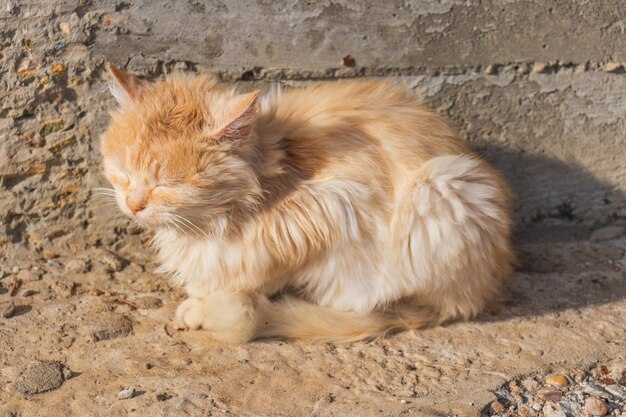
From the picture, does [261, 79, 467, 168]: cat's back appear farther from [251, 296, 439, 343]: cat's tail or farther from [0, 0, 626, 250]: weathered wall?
[251, 296, 439, 343]: cat's tail

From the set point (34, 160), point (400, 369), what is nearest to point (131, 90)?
point (34, 160)

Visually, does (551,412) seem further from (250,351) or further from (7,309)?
(7,309)

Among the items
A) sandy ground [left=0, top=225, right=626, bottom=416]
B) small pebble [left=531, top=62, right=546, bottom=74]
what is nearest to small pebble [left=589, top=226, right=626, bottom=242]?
sandy ground [left=0, top=225, right=626, bottom=416]

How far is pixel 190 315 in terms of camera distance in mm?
3055

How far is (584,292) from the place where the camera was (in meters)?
3.44

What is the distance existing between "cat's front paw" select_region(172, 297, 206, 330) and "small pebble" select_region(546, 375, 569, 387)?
4.38ft

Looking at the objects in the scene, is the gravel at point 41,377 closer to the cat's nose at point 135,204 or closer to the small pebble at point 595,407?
the cat's nose at point 135,204

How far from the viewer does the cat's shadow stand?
350 centimetres

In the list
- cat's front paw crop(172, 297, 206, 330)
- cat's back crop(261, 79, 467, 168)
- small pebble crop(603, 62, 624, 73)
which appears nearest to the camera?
cat's back crop(261, 79, 467, 168)

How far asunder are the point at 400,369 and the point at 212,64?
5.01ft

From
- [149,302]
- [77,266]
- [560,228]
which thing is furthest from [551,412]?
[77,266]

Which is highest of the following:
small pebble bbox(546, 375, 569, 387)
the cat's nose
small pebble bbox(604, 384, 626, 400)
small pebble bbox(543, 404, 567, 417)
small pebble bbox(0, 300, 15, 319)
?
the cat's nose

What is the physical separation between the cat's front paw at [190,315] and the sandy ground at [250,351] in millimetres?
49

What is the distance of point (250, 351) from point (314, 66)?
1.30 m
